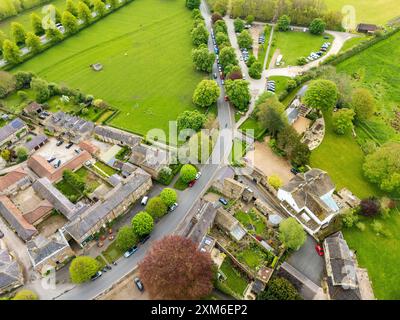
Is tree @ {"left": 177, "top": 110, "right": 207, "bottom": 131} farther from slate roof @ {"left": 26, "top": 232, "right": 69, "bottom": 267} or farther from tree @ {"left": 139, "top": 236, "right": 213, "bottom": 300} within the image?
slate roof @ {"left": 26, "top": 232, "right": 69, "bottom": 267}

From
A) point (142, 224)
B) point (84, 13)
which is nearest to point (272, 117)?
point (142, 224)

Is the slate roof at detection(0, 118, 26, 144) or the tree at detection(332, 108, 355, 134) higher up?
the tree at detection(332, 108, 355, 134)

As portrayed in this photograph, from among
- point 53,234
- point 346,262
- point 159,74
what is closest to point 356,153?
point 346,262

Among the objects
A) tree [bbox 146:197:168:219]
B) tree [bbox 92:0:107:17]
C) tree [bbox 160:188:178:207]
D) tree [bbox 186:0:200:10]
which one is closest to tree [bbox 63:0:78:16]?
tree [bbox 92:0:107:17]

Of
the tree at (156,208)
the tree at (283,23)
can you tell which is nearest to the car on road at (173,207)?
the tree at (156,208)

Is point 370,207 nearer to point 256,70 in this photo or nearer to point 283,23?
point 256,70

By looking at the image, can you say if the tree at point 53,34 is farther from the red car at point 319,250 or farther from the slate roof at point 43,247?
the red car at point 319,250
